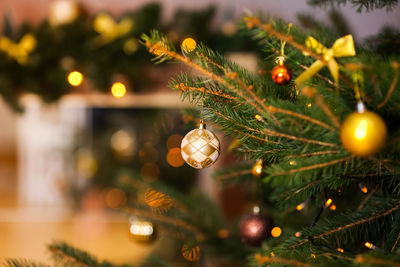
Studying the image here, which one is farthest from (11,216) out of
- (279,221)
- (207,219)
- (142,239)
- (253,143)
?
(253,143)

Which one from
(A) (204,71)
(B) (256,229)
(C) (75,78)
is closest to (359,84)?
(A) (204,71)

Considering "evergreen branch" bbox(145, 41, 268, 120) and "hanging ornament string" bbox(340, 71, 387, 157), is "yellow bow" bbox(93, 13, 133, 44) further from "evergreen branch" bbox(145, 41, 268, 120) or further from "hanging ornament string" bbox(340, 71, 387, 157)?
"hanging ornament string" bbox(340, 71, 387, 157)

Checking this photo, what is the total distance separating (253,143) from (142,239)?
1.56 feet

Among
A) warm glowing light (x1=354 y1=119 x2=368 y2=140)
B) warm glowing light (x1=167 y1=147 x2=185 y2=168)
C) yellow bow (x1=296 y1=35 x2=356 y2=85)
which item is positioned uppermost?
warm glowing light (x1=167 y1=147 x2=185 y2=168)

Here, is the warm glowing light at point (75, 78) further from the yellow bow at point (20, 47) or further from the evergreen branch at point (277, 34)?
the evergreen branch at point (277, 34)

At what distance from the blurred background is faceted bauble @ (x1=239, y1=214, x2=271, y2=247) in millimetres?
580

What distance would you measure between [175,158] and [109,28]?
20.7 inches

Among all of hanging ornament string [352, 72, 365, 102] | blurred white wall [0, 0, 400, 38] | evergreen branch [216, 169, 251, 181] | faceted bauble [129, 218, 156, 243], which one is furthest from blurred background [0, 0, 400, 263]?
hanging ornament string [352, 72, 365, 102]

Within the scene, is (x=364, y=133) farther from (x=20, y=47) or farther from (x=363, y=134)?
(x=20, y=47)

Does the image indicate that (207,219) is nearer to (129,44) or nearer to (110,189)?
(129,44)

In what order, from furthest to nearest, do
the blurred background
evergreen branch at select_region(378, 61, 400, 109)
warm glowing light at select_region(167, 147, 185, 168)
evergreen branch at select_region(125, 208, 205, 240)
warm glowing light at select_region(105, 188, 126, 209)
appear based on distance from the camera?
warm glowing light at select_region(105, 188, 126, 209) < warm glowing light at select_region(167, 147, 185, 168) < the blurred background < evergreen branch at select_region(125, 208, 205, 240) < evergreen branch at select_region(378, 61, 400, 109)

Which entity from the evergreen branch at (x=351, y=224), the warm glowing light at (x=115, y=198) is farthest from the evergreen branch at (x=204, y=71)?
the warm glowing light at (x=115, y=198)

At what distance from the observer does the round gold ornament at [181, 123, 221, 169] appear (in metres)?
0.45

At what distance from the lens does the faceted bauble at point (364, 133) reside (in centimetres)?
31
